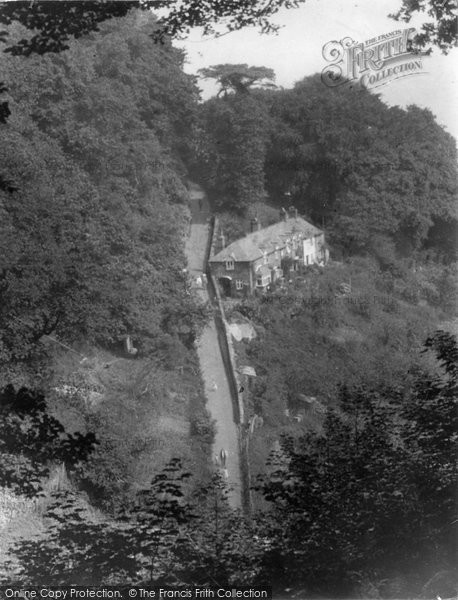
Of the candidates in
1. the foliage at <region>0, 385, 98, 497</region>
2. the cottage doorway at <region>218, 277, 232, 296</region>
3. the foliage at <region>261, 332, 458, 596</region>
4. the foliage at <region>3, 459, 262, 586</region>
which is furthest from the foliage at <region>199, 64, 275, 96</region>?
the foliage at <region>3, 459, 262, 586</region>

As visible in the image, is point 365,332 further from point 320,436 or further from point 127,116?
point 127,116

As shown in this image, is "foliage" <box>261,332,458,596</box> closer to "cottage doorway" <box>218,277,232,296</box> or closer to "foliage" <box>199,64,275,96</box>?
"cottage doorway" <box>218,277,232,296</box>

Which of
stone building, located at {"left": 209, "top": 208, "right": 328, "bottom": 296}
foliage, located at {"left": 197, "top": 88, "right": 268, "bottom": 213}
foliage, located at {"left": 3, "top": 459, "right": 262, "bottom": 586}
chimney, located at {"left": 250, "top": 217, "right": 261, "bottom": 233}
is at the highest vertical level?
foliage, located at {"left": 197, "top": 88, "right": 268, "bottom": 213}

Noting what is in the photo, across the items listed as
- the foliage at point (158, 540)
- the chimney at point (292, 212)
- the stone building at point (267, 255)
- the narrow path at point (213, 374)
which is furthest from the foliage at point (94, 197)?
the foliage at point (158, 540)

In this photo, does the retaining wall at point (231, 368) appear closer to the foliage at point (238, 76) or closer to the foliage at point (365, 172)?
the foliage at point (365, 172)

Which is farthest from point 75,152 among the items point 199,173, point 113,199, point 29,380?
point 29,380

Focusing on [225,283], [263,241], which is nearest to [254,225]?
[263,241]
